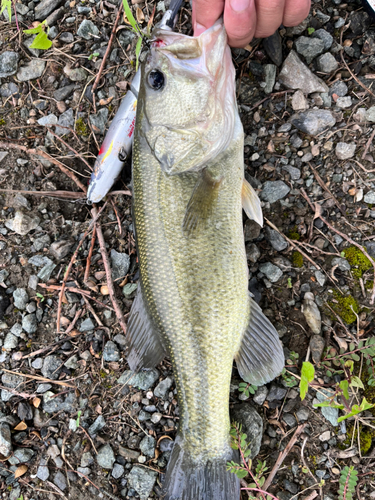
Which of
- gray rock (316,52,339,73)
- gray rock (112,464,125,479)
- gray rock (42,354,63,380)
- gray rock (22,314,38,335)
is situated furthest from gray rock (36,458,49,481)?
gray rock (316,52,339,73)

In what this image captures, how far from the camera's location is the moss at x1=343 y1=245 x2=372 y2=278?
306 cm

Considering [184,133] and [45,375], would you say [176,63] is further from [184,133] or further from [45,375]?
[45,375]

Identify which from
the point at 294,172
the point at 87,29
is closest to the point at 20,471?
the point at 294,172

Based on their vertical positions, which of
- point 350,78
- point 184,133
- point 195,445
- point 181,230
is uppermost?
point 350,78

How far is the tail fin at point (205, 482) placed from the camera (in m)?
2.67

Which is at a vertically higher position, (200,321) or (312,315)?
(200,321)

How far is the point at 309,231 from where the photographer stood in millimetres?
3152

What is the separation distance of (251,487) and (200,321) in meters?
1.46

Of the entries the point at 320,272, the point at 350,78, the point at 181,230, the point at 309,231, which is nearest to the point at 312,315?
the point at 320,272

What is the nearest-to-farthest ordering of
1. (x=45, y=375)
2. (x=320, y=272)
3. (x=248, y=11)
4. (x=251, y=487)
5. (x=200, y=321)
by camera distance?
1. (x=248, y=11)
2. (x=200, y=321)
3. (x=251, y=487)
4. (x=320, y=272)
5. (x=45, y=375)

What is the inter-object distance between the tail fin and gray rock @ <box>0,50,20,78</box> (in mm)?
3759

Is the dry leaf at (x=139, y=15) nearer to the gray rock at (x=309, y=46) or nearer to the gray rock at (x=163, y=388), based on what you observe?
the gray rock at (x=309, y=46)

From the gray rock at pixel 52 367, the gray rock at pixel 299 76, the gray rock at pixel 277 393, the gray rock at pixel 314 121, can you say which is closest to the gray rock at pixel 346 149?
the gray rock at pixel 314 121

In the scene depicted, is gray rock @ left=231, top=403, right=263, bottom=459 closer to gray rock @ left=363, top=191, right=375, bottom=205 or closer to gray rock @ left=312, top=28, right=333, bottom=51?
gray rock @ left=363, top=191, right=375, bottom=205
